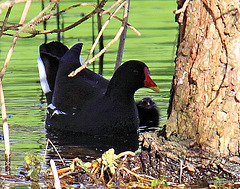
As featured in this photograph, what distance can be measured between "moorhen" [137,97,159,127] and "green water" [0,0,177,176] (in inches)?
3.9

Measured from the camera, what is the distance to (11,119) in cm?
669

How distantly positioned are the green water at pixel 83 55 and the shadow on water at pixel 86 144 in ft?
0.53

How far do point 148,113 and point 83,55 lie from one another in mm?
3006

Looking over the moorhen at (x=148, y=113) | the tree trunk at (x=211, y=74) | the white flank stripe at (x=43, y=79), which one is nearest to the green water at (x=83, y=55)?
the moorhen at (x=148, y=113)

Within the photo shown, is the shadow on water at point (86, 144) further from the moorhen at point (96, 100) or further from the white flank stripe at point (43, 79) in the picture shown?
the white flank stripe at point (43, 79)

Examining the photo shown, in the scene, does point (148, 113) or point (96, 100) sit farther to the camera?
point (148, 113)

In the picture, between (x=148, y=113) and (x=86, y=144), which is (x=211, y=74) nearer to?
(x=86, y=144)

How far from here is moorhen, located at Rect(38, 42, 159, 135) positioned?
6.46 m

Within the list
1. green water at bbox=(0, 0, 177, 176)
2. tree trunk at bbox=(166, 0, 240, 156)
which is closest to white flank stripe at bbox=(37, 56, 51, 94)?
green water at bbox=(0, 0, 177, 176)

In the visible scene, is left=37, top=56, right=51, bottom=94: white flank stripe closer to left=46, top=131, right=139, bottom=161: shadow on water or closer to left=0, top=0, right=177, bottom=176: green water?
left=0, top=0, right=177, bottom=176: green water

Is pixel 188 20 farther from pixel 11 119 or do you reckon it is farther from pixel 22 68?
pixel 22 68

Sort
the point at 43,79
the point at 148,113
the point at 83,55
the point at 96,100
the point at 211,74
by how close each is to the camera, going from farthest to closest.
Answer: the point at 83,55 < the point at 43,79 < the point at 148,113 < the point at 96,100 < the point at 211,74

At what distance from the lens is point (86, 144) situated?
19.3 feet

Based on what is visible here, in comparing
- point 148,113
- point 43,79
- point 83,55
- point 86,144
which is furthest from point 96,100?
point 83,55
